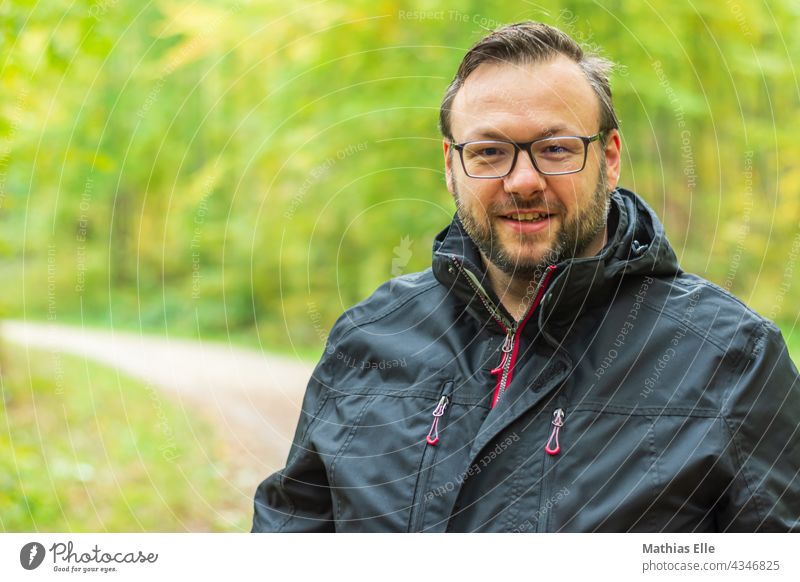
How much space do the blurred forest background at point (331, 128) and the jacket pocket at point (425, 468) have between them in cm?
167

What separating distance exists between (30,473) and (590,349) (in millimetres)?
3202

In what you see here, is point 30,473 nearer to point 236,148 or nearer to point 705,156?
point 236,148

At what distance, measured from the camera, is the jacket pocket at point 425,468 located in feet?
6.00

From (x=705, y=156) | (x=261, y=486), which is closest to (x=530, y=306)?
(x=261, y=486)

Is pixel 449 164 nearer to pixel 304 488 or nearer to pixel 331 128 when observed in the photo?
pixel 304 488

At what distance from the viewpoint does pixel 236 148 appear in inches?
266

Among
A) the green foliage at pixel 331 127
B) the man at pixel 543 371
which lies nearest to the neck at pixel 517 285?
the man at pixel 543 371

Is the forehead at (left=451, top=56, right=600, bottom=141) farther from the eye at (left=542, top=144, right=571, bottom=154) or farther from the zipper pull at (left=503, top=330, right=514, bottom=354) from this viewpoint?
the zipper pull at (left=503, top=330, right=514, bottom=354)

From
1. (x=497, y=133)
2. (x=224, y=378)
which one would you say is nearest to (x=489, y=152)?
(x=497, y=133)

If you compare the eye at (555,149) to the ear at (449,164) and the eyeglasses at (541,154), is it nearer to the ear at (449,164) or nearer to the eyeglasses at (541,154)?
the eyeglasses at (541,154)

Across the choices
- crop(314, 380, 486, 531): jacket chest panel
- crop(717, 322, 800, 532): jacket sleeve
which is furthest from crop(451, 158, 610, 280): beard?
crop(717, 322, 800, 532): jacket sleeve

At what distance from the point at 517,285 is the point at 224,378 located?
5224 mm

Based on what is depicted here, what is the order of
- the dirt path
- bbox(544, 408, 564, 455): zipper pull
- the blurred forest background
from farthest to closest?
1. the dirt path
2. the blurred forest background
3. bbox(544, 408, 564, 455): zipper pull

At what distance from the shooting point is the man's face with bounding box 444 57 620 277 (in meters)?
1.85
